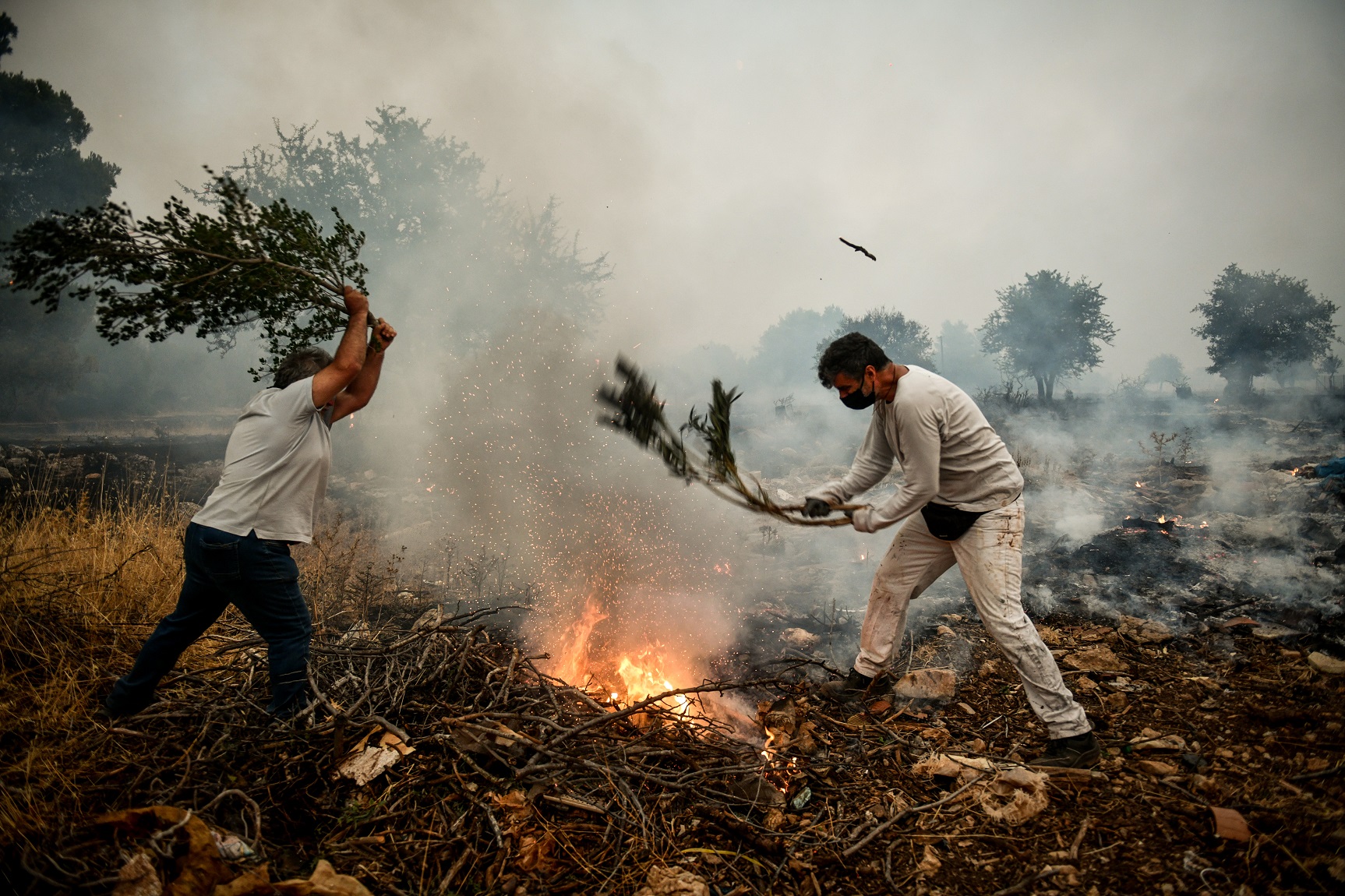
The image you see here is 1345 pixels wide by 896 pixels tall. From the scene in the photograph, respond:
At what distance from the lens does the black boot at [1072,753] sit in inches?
107

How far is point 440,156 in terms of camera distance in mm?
18969

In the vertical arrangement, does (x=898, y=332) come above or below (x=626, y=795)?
above

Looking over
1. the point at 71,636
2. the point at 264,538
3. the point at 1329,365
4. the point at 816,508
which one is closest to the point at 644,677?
the point at 816,508

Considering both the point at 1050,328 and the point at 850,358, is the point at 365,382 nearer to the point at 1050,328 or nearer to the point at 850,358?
the point at 850,358

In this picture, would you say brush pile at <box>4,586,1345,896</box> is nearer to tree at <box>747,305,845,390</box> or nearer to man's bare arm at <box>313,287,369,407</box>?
man's bare arm at <box>313,287,369,407</box>

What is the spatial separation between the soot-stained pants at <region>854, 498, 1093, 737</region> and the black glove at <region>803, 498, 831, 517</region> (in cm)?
59

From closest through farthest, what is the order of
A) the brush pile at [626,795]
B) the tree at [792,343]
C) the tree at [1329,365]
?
the brush pile at [626,795] → the tree at [1329,365] → the tree at [792,343]

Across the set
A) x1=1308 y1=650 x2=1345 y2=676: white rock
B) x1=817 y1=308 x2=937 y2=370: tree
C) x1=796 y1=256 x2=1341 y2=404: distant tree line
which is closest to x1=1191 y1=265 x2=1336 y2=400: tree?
x1=796 y1=256 x2=1341 y2=404: distant tree line

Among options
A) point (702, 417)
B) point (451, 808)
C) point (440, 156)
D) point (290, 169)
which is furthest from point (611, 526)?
point (290, 169)

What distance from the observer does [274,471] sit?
2.59 meters

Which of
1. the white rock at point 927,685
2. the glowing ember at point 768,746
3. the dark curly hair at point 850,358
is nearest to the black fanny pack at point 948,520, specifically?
the dark curly hair at point 850,358

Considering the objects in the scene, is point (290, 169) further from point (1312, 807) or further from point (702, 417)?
point (1312, 807)

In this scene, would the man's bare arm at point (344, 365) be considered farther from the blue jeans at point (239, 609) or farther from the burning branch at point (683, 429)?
the burning branch at point (683, 429)

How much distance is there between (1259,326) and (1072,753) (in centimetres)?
2755
